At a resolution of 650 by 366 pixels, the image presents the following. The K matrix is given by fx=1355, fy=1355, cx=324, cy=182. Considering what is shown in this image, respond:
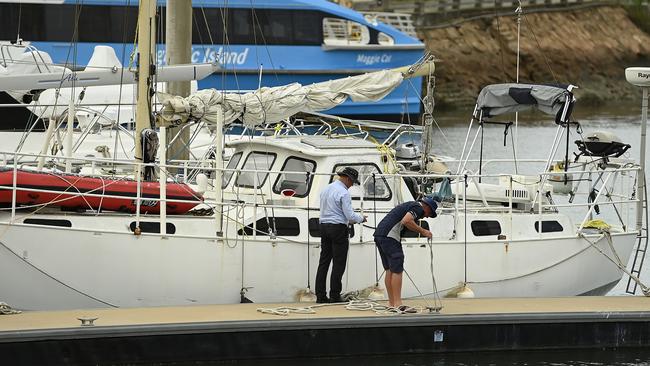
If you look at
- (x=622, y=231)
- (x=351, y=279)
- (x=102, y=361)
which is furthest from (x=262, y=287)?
(x=622, y=231)

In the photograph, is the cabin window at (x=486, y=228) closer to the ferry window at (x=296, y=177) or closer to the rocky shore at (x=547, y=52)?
the ferry window at (x=296, y=177)

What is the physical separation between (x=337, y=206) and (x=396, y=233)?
0.78 meters

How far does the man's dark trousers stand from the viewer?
16422 millimetres

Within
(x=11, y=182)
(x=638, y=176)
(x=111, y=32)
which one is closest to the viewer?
(x=11, y=182)

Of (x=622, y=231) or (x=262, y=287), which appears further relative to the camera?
(x=622, y=231)

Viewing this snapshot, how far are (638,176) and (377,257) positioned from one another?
4.16 m

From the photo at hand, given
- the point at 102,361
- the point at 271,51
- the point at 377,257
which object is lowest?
the point at 102,361

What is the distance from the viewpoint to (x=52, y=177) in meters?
16.5

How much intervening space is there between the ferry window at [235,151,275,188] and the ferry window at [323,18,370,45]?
24710mm

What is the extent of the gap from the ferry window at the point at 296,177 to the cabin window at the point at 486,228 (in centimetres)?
231

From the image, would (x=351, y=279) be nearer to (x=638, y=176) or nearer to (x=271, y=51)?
(x=638, y=176)

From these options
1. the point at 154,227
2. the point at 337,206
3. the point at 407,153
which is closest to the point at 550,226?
the point at 407,153

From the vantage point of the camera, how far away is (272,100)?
18.5 metres

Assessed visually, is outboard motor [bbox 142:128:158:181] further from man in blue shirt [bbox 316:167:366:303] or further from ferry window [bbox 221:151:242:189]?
man in blue shirt [bbox 316:167:366:303]
